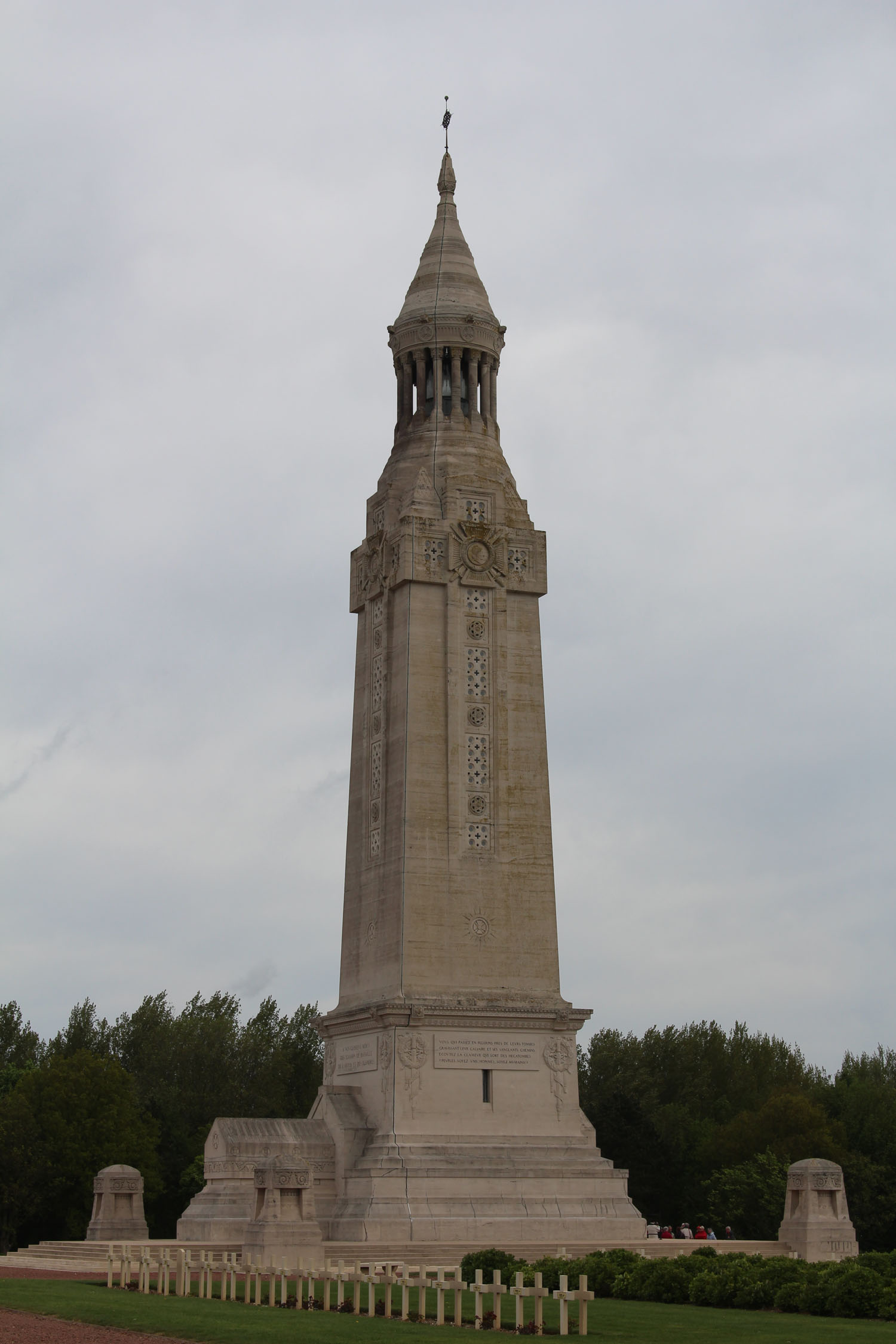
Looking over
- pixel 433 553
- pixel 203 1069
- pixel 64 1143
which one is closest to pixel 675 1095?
pixel 203 1069

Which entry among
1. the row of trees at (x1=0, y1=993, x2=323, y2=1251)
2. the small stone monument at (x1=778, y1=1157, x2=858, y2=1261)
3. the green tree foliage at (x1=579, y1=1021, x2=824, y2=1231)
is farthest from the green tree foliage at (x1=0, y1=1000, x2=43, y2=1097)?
the small stone monument at (x1=778, y1=1157, x2=858, y2=1261)

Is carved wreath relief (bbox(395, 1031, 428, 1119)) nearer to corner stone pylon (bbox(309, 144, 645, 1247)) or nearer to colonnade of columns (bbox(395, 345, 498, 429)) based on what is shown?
corner stone pylon (bbox(309, 144, 645, 1247))

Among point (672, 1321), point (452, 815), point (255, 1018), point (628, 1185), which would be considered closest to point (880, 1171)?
point (628, 1185)

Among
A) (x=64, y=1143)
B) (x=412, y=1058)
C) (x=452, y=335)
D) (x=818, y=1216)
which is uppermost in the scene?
(x=452, y=335)

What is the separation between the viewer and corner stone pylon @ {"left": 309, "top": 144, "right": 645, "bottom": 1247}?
4425 centimetres

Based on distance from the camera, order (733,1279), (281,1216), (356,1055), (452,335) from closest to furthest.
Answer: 1. (733,1279)
2. (281,1216)
3. (356,1055)
4. (452,335)

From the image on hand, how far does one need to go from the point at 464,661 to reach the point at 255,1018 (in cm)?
3189

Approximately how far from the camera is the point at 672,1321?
26375 mm

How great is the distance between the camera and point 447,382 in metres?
53.8

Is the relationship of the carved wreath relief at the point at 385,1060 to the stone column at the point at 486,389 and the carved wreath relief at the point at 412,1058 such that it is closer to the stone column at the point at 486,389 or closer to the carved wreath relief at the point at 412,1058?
the carved wreath relief at the point at 412,1058

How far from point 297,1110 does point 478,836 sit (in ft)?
89.0

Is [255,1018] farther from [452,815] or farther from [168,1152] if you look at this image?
[452,815]

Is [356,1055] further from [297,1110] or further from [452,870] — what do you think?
[297,1110]

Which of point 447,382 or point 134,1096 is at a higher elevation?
point 447,382
